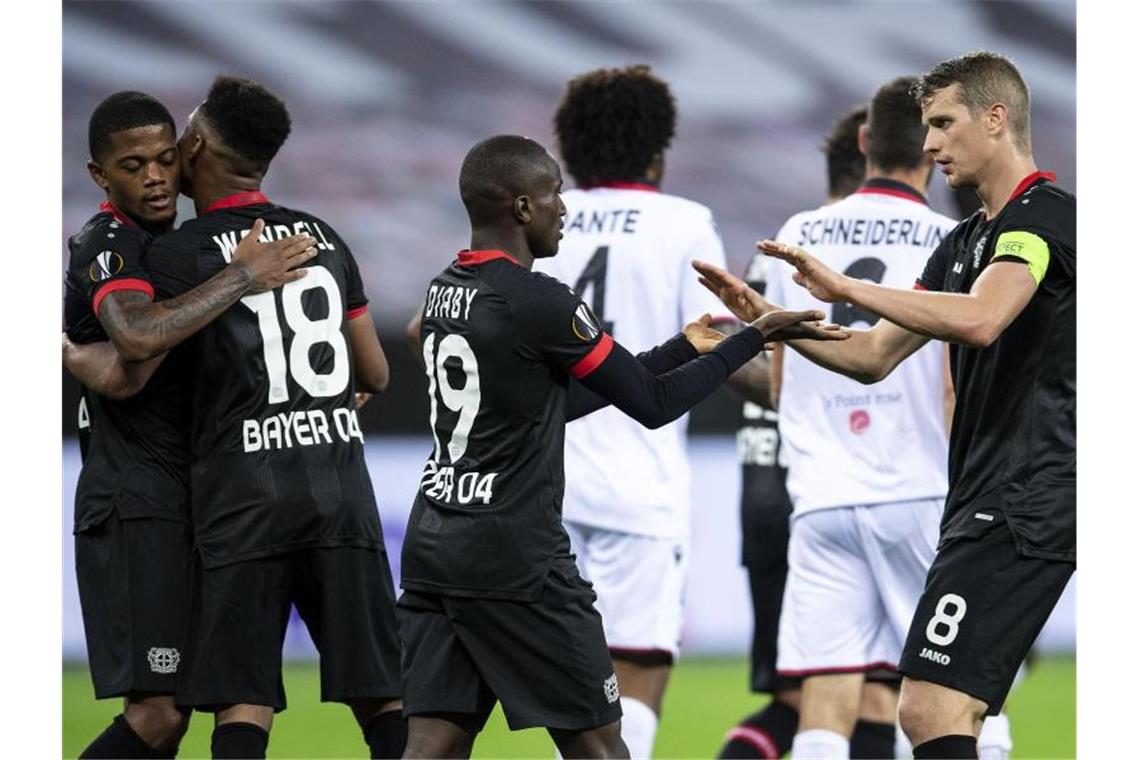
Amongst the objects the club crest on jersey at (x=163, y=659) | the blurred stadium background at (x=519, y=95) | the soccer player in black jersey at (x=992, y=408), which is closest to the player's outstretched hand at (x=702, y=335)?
the soccer player in black jersey at (x=992, y=408)

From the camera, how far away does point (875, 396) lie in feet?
18.4

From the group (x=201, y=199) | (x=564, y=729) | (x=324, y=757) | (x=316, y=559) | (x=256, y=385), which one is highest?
(x=201, y=199)

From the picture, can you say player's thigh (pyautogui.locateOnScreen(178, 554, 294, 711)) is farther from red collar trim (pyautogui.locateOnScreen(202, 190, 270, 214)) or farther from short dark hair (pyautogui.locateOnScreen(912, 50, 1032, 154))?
short dark hair (pyautogui.locateOnScreen(912, 50, 1032, 154))

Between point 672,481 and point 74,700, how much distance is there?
4.08 metres

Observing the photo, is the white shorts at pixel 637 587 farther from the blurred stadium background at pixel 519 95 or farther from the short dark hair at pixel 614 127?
the blurred stadium background at pixel 519 95

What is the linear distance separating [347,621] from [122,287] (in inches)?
39.5

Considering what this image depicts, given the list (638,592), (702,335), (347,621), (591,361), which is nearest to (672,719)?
(638,592)

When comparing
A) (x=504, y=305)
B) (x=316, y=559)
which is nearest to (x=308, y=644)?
(x=316, y=559)

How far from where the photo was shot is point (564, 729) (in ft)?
13.2

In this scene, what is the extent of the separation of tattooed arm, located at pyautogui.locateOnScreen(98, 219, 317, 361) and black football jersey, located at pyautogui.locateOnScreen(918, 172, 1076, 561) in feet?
5.71

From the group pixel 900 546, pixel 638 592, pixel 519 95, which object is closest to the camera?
pixel 900 546

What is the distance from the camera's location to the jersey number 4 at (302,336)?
441 cm

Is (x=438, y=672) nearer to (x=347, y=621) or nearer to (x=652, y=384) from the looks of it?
(x=347, y=621)

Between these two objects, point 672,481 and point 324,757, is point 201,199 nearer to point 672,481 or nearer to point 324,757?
point 672,481
